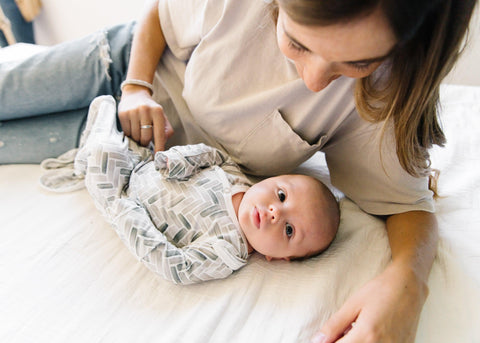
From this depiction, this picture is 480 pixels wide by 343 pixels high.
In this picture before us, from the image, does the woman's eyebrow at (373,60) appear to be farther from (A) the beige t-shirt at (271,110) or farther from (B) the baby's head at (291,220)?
(B) the baby's head at (291,220)

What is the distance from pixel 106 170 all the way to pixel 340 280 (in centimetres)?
59

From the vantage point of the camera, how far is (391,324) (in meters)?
0.60

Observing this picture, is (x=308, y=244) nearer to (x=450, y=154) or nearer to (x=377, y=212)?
(x=377, y=212)

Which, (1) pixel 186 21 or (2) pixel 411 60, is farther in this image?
(1) pixel 186 21

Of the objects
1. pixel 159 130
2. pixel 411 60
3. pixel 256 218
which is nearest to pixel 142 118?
pixel 159 130

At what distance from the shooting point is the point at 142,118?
0.93 metres

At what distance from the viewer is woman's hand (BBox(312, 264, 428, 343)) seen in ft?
1.94

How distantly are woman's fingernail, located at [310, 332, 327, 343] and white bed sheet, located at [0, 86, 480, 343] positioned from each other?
0.7 inches

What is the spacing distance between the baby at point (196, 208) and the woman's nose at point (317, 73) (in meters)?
0.29

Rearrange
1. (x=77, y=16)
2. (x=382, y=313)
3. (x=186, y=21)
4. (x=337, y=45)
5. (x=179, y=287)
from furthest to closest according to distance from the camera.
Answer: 1. (x=77, y=16)
2. (x=186, y=21)
3. (x=179, y=287)
4. (x=382, y=313)
5. (x=337, y=45)

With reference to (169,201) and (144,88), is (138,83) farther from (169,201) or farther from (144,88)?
(169,201)

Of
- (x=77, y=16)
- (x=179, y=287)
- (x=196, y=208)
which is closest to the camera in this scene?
(x=179, y=287)

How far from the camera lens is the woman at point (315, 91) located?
0.52 m

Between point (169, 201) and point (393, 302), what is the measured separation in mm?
515
